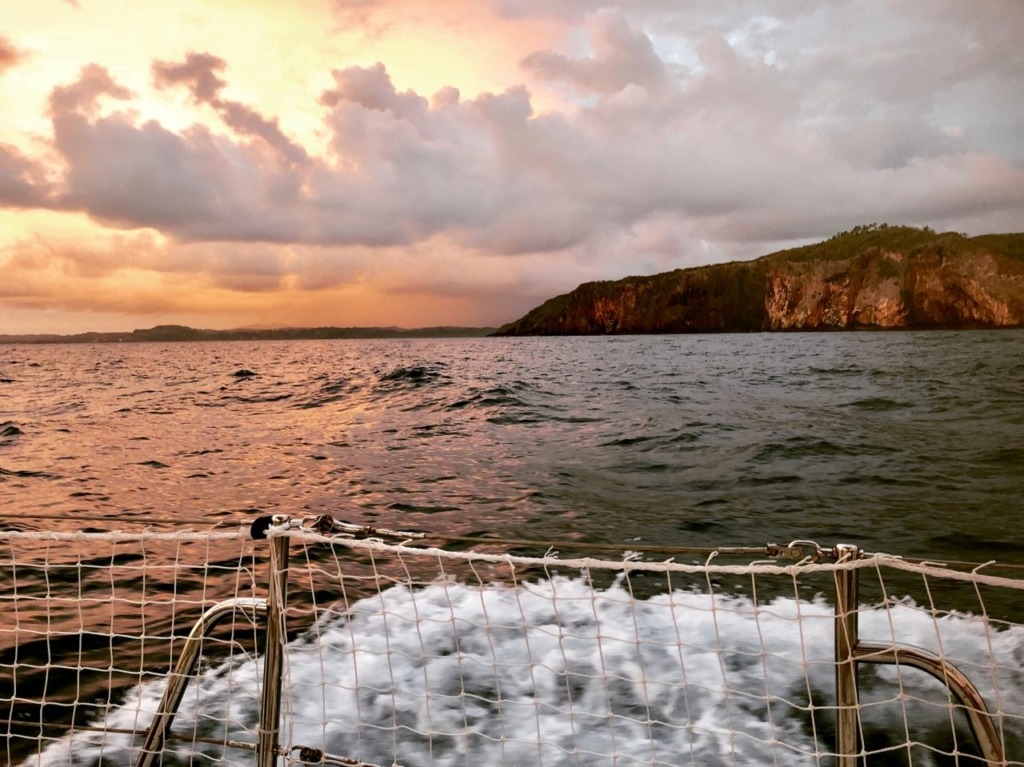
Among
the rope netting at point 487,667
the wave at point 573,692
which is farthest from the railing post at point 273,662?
the wave at point 573,692

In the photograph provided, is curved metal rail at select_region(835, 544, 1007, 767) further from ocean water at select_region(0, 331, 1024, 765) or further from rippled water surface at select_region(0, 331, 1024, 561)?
rippled water surface at select_region(0, 331, 1024, 561)

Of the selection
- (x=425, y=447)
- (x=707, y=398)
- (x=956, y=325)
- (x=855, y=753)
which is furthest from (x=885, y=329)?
(x=855, y=753)

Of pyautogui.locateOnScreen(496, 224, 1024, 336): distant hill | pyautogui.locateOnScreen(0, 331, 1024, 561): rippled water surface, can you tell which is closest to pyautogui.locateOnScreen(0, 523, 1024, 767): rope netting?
pyautogui.locateOnScreen(0, 331, 1024, 561): rippled water surface

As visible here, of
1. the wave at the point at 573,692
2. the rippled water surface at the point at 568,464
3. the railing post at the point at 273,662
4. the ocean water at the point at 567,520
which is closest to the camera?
the railing post at the point at 273,662

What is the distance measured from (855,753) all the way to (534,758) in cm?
245

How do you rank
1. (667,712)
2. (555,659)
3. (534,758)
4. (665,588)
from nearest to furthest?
(534,758) → (667,712) → (555,659) → (665,588)

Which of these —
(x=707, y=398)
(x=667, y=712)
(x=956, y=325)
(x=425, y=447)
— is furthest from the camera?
(x=956, y=325)

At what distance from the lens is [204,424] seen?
20.3m

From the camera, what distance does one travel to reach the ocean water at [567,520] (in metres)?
4.53

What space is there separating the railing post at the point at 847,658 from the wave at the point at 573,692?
3.33 feet

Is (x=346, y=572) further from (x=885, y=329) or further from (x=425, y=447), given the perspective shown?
(x=885, y=329)

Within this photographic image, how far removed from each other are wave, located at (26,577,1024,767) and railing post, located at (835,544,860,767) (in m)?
1.02

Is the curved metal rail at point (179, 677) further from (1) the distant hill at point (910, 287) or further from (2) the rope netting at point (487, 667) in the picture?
(1) the distant hill at point (910, 287)

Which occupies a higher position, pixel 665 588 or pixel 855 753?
pixel 855 753
